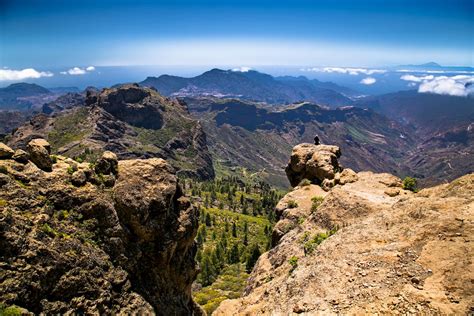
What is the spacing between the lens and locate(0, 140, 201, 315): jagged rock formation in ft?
82.9

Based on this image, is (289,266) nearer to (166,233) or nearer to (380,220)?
(380,220)

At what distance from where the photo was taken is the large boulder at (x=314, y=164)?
70625 millimetres

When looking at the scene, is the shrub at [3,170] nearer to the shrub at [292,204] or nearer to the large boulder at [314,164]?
the shrub at [292,204]

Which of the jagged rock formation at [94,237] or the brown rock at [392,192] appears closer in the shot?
the jagged rock formation at [94,237]

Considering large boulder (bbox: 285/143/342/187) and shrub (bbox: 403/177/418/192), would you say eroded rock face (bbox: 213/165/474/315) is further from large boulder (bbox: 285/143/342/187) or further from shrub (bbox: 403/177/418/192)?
large boulder (bbox: 285/143/342/187)

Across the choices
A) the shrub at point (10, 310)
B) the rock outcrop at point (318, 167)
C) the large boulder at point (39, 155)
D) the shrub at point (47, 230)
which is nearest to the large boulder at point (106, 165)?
the large boulder at point (39, 155)

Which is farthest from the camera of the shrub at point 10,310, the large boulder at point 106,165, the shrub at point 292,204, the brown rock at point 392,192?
the shrub at point 292,204

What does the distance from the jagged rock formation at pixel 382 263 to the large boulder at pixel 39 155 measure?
23.6 metres

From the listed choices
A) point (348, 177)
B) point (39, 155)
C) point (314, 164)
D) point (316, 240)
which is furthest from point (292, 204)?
point (39, 155)

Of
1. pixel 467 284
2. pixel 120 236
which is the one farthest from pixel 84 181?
pixel 467 284

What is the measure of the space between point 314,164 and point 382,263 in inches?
1811

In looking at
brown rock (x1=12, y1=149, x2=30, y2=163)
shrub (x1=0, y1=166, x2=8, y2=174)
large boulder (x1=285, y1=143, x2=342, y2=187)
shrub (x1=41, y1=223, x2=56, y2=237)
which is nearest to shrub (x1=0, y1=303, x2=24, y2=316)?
shrub (x1=41, y1=223, x2=56, y2=237)

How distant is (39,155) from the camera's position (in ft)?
105

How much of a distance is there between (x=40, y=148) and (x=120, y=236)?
11.0 m
